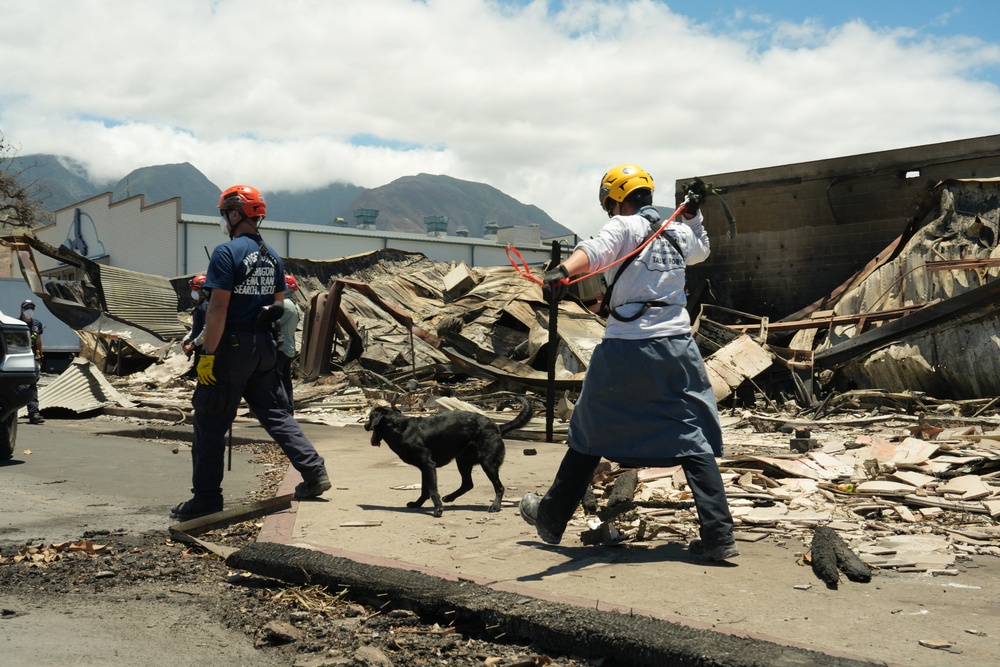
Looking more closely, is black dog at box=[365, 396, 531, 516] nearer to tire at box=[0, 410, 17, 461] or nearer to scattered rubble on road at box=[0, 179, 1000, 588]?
scattered rubble on road at box=[0, 179, 1000, 588]

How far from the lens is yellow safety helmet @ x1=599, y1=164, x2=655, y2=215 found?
493 centimetres

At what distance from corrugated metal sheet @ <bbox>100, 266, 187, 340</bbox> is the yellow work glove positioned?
1653cm

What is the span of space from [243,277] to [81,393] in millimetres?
10934

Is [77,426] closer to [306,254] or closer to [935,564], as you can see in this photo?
[935,564]

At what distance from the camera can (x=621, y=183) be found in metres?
4.95

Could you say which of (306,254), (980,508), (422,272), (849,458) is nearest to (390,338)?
(422,272)

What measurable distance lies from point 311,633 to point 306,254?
4389 cm

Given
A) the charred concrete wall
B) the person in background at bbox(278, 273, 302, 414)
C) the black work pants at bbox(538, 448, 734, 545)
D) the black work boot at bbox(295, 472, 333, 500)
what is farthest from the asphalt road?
the charred concrete wall

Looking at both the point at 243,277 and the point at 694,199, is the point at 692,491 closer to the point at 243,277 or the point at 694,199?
the point at 694,199

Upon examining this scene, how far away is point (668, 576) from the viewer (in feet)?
13.9

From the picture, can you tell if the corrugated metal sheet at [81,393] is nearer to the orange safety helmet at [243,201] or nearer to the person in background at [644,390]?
the orange safety helmet at [243,201]

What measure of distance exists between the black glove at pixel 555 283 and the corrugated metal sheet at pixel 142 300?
18.7 metres

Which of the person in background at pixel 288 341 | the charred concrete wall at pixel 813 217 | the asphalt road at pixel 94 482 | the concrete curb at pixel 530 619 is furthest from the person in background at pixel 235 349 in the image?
the charred concrete wall at pixel 813 217

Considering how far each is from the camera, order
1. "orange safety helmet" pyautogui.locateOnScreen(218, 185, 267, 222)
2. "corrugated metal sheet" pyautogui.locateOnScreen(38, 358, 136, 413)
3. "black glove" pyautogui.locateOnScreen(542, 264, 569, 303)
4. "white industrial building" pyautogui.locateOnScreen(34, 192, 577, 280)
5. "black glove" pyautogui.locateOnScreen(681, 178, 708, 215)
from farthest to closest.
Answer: "white industrial building" pyautogui.locateOnScreen(34, 192, 577, 280) < "corrugated metal sheet" pyautogui.locateOnScreen(38, 358, 136, 413) < "orange safety helmet" pyautogui.locateOnScreen(218, 185, 267, 222) < "black glove" pyautogui.locateOnScreen(681, 178, 708, 215) < "black glove" pyautogui.locateOnScreen(542, 264, 569, 303)
